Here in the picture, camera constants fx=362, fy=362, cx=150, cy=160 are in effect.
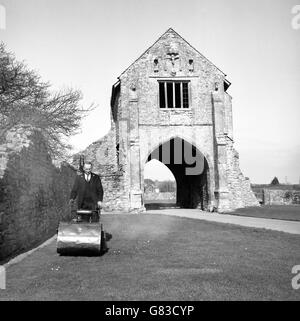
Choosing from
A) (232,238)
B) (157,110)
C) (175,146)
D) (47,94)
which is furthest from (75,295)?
(175,146)

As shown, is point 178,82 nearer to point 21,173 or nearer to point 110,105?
point 110,105

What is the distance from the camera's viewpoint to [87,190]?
8.21 metres

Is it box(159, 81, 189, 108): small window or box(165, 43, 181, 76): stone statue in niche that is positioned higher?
box(165, 43, 181, 76): stone statue in niche

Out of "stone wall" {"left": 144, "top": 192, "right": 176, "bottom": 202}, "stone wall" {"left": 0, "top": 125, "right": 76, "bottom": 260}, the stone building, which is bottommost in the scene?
"stone wall" {"left": 144, "top": 192, "right": 176, "bottom": 202}

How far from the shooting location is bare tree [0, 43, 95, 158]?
19.4m

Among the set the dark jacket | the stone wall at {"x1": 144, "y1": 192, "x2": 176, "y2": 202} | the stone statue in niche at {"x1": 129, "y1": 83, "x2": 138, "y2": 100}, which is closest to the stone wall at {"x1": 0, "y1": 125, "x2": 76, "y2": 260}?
the dark jacket

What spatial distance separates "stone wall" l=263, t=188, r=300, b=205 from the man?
901 inches

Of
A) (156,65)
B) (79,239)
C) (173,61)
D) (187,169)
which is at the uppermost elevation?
(173,61)

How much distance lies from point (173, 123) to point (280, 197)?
12.3 metres

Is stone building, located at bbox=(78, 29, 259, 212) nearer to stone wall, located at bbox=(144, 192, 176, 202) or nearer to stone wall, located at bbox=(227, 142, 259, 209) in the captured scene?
stone wall, located at bbox=(227, 142, 259, 209)
